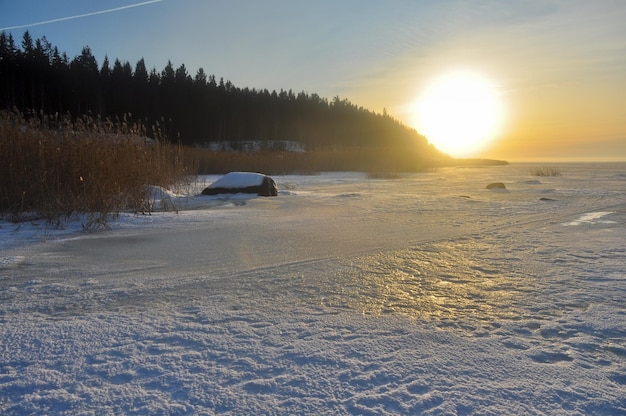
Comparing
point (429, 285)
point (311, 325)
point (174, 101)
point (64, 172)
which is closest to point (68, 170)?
point (64, 172)

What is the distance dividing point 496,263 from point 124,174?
5603 millimetres

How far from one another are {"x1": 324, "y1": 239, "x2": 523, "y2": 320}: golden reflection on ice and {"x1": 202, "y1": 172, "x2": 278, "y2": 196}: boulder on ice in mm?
5695

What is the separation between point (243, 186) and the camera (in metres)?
8.97

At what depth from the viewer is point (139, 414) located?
1.26 metres

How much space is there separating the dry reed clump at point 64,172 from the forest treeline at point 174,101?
18.1 meters

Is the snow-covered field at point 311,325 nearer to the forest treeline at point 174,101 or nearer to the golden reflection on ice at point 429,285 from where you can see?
the golden reflection on ice at point 429,285

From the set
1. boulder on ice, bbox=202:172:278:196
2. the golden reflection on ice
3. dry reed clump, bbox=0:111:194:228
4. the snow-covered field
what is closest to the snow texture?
boulder on ice, bbox=202:172:278:196

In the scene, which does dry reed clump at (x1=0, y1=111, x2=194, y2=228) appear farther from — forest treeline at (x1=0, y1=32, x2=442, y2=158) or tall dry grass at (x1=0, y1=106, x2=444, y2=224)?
forest treeline at (x1=0, y1=32, x2=442, y2=158)

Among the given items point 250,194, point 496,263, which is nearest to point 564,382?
point 496,263

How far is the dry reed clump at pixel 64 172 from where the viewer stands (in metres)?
5.19

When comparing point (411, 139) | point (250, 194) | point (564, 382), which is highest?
point (411, 139)

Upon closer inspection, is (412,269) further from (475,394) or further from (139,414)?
(139,414)

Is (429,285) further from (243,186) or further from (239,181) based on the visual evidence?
(239,181)

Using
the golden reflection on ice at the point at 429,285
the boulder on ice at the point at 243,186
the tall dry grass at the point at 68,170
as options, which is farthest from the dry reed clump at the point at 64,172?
the golden reflection on ice at the point at 429,285
